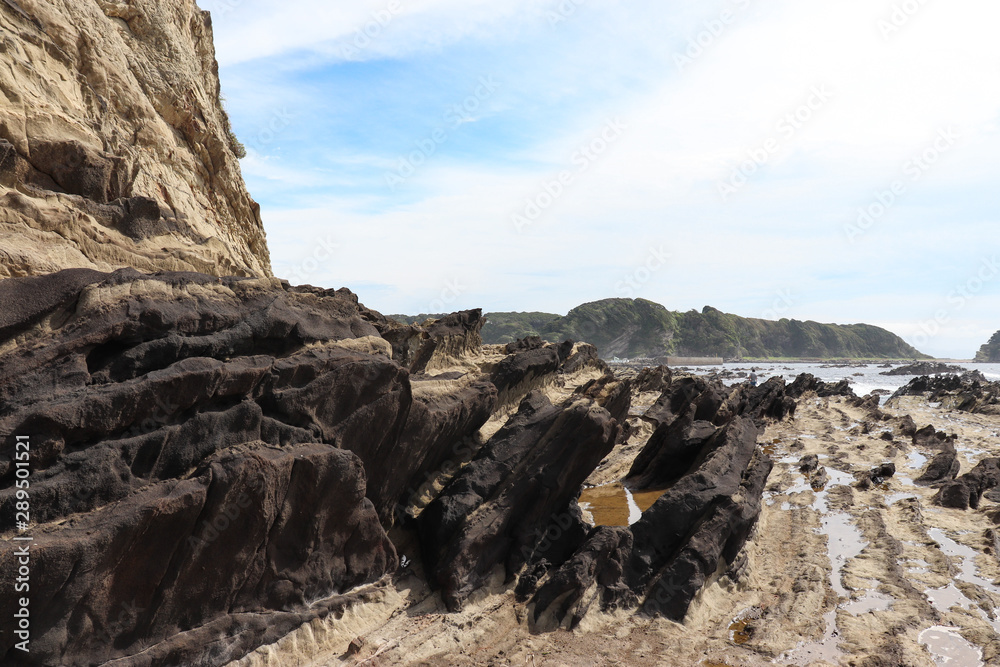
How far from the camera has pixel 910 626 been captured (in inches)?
351

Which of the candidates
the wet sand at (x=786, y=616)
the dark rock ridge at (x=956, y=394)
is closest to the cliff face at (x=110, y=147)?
the wet sand at (x=786, y=616)

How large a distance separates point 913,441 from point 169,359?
27.1 m

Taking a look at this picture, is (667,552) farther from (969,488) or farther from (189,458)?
(969,488)

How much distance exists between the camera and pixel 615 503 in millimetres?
15477

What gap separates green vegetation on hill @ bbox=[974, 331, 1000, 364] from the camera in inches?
6545

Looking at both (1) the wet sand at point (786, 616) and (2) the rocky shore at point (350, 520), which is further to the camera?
(1) the wet sand at point (786, 616)

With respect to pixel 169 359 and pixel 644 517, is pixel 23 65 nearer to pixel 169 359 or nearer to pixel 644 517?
pixel 169 359

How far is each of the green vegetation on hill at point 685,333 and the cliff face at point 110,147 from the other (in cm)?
10697

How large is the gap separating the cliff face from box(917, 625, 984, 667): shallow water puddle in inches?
463

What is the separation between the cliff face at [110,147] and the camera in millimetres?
8461

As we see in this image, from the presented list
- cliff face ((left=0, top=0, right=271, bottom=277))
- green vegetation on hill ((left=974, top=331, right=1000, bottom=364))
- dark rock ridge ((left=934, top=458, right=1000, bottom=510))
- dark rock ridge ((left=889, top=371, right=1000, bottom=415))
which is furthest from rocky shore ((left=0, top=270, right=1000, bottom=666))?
green vegetation on hill ((left=974, top=331, right=1000, bottom=364))

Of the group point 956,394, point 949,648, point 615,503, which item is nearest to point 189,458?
point 949,648

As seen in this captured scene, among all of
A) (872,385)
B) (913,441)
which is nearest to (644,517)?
(913,441)

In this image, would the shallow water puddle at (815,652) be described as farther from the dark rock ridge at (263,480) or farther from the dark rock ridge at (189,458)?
the dark rock ridge at (189,458)
